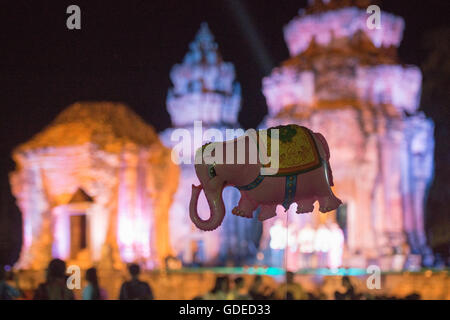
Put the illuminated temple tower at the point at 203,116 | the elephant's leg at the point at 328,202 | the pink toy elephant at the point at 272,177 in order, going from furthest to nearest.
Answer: the illuminated temple tower at the point at 203,116 → the elephant's leg at the point at 328,202 → the pink toy elephant at the point at 272,177

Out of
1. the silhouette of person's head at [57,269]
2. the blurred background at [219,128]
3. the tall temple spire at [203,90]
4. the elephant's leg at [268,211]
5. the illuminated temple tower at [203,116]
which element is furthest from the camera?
the tall temple spire at [203,90]

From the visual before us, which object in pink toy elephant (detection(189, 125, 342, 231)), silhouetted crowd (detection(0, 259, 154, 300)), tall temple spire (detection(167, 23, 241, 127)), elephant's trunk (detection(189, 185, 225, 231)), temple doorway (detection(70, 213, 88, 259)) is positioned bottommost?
temple doorway (detection(70, 213, 88, 259))

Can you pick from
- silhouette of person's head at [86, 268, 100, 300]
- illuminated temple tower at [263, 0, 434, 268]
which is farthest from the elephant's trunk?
illuminated temple tower at [263, 0, 434, 268]

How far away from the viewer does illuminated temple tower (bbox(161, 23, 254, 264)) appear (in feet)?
94.9

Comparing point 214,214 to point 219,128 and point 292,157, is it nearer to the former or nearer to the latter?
point 292,157

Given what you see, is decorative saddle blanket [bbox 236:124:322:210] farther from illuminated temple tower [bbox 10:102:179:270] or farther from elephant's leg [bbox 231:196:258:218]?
illuminated temple tower [bbox 10:102:179:270]

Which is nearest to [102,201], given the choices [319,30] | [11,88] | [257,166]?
[11,88]

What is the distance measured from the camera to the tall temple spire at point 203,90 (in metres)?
30.6

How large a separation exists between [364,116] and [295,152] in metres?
17.0

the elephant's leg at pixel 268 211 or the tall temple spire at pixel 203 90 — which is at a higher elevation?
the tall temple spire at pixel 203 90

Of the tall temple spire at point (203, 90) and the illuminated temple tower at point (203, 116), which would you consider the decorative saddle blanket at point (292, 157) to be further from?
the tall temple spire at point (203, 90)

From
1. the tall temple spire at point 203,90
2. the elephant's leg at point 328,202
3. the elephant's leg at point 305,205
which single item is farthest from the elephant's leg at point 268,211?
the tall temple spire at point 203,90

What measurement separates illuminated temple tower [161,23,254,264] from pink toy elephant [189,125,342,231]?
20769 millimetres
